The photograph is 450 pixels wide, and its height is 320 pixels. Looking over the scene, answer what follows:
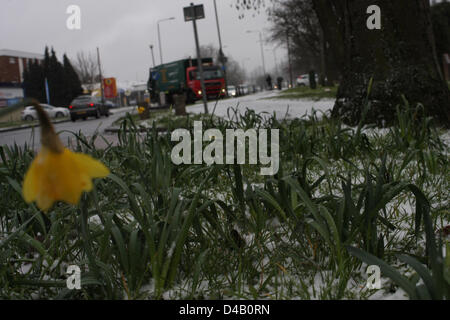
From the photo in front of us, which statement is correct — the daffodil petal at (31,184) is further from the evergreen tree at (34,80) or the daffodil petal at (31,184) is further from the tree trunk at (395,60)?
the evergreen tree at (34,80)

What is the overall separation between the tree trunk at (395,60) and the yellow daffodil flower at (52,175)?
487cm

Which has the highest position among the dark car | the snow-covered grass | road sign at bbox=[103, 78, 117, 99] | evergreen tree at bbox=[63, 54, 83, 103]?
evergreen tree at bbox=[63, 54, 83, 103]

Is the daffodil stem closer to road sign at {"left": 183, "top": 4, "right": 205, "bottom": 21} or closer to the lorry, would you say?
road sign at {"left": 183, "top": 4, "right": 205, "bottom": 21}

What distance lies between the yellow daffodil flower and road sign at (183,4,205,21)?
7.71 m

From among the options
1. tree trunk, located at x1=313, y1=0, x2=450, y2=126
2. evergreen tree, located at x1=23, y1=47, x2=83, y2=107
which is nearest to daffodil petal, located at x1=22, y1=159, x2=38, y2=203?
tree trunk, located at x1=313, y1=0, x2=450, y2=126

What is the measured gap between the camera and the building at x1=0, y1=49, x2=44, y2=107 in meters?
45.4

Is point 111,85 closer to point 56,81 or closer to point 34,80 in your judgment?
point 56,81

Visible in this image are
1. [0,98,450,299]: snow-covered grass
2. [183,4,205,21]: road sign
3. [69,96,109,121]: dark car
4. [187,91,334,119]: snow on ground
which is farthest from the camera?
[69,96,109,121]: dark car

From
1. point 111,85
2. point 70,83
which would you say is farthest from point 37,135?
point 70,83

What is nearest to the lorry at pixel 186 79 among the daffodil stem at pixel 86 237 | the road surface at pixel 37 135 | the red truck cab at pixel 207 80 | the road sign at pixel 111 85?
the red truck cab at pixel 207 80

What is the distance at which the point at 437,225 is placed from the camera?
190 cm

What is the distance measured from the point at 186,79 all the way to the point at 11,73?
94.6 ft

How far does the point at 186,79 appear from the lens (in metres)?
31.3
